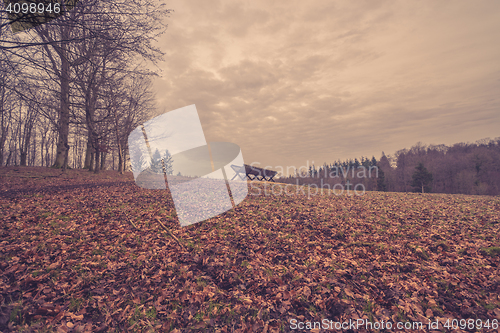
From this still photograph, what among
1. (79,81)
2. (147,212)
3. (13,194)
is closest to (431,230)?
(147,212)

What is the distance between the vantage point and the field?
13.9 feet

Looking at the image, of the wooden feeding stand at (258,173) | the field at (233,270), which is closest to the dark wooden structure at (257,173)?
the wooden feeding stand at (258,173)

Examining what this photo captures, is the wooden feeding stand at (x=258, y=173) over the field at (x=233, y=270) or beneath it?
over

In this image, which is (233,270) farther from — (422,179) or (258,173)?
(422,179)

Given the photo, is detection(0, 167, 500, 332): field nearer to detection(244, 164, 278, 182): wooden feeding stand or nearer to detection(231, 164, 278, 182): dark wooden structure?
detection(231, 164, 278, 182): dark wooden structure

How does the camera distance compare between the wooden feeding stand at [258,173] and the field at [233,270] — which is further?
the wooden feeding stand at [258,173]

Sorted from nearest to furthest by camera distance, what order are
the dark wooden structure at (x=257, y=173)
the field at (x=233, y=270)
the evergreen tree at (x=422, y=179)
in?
the field at (x=233, y=270) < the dark wooden structure at (x=257, y=173) < the evergreen tree at (x=422, y=179)

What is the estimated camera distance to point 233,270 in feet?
19.2

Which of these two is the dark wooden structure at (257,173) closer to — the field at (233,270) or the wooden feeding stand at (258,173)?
the wooden feeding stand at (258,173)

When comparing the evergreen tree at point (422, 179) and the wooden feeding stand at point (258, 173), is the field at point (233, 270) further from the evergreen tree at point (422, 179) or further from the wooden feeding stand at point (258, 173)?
the evergreen tree at point (422, 179)

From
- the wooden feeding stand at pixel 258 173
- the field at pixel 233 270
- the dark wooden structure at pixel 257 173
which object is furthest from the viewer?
the wooden feeding stand at pixel 258 173

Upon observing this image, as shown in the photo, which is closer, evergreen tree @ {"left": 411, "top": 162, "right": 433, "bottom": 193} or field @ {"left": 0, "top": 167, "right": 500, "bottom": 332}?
field @ {"left": 0, "top": 167, "right": 500, "bottom": 332}

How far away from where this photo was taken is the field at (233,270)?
423 centimetres

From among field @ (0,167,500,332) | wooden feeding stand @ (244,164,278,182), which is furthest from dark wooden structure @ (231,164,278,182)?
field @ (0,167,500,332)
